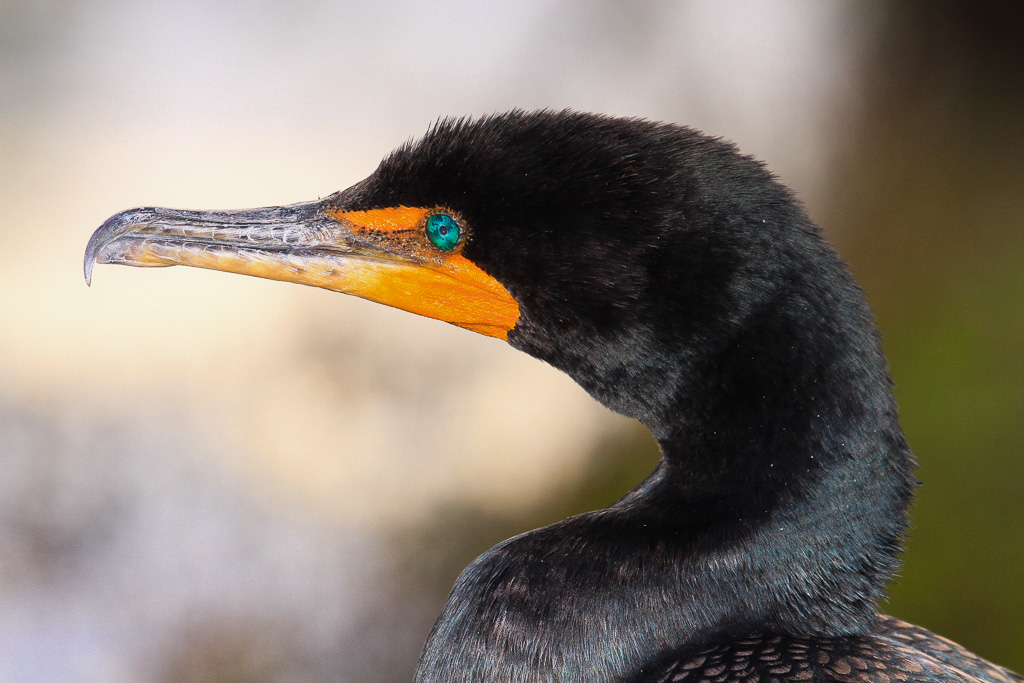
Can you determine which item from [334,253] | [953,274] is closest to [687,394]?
[334,253]

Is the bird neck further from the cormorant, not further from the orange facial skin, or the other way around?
the orange facial skin

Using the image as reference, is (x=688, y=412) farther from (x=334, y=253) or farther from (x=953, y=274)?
(x=953, y=274)

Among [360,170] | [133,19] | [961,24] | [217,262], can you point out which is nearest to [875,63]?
[961,24]

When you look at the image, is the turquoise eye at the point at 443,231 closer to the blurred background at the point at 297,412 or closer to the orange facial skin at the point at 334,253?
the orange facial skin at the point at 334,253

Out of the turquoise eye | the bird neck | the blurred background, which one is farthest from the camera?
the blurred background

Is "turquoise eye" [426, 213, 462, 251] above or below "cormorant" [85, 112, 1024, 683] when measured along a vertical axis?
above

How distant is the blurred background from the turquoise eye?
1739mm

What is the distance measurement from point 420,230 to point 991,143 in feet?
11.5

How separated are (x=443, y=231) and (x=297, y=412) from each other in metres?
1.82

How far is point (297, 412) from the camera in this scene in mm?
2924

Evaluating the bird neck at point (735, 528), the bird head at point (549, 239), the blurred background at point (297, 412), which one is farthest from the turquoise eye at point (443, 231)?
the blurred background at point (297, 412)

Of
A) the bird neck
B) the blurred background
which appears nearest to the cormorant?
the bird neck

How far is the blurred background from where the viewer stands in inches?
108

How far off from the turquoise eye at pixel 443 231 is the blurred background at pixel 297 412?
174 cm
